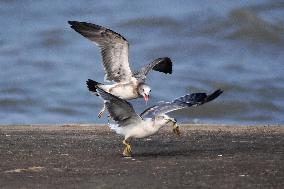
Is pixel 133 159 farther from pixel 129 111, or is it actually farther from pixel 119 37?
pixel 119 37

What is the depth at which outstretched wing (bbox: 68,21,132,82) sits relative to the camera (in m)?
12.3

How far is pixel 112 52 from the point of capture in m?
12.5

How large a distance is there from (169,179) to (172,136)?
11.6 ft

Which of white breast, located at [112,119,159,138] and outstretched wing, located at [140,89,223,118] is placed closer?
white breast, located at [112,119,159,138]

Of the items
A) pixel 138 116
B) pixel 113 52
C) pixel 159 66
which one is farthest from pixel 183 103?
pixel 159 66

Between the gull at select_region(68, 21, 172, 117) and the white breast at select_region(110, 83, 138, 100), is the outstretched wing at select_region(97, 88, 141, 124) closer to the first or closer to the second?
the white breast at select_region(110, 83, 138, 100)

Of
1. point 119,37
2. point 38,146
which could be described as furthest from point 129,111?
point 119,37

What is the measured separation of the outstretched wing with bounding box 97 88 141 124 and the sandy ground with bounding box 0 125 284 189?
1.15 feet

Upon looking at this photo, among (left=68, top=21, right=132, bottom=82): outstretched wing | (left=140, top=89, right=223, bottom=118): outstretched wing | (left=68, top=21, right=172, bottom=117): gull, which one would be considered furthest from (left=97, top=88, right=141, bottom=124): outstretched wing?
(left=68, top=21, right=132, bottom=82): outstretched wing

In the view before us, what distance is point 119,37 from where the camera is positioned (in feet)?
40.5

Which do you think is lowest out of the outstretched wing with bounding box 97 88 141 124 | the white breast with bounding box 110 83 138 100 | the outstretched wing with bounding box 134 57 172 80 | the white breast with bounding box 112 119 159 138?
the white breast with bounding box 112 119 159 138

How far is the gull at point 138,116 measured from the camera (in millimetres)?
8461

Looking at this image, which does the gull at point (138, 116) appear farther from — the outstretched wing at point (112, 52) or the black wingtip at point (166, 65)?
the black wingtip at point (166, 65)

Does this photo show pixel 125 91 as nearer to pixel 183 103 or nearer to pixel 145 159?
pixel 183 103
